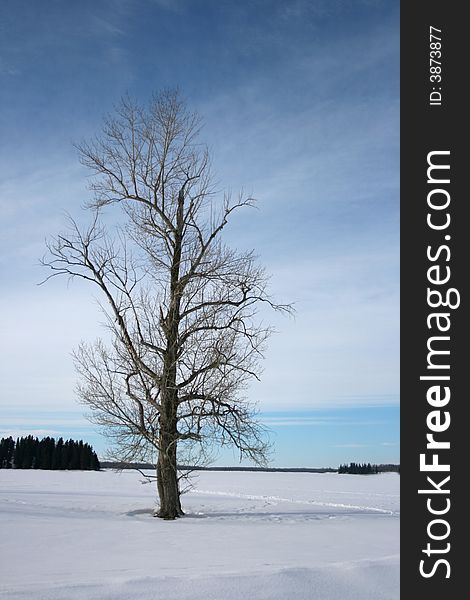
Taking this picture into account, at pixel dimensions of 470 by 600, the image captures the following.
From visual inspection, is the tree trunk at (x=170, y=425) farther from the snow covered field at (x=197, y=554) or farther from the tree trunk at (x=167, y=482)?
the snow covered field at (x=197, y=554)

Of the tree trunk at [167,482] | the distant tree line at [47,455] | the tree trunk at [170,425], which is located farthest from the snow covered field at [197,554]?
the distant tree line at [47,455]

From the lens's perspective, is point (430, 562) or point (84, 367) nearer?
point (430, 562)

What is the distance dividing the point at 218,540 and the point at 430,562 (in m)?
5.58

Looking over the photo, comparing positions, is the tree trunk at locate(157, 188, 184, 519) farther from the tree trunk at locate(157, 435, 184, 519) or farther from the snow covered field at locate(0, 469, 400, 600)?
the snow covered field at locate(0, 469, 400, 600)

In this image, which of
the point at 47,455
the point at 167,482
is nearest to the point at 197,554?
the point at 167,482

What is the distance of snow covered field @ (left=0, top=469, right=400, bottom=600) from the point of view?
19.1 feet

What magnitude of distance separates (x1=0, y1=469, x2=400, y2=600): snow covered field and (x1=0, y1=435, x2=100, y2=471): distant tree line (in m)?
50.0

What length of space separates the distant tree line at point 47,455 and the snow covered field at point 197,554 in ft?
164

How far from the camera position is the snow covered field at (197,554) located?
229 inches

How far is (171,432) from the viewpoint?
1603 cm

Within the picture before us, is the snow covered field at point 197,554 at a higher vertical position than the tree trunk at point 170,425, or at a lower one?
lower

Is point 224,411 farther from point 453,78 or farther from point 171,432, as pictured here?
point 453,78

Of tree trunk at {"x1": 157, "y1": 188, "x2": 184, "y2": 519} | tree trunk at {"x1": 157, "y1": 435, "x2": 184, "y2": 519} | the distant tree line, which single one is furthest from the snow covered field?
the distant tree line

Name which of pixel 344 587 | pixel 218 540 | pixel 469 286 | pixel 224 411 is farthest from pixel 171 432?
pixel 469 286
